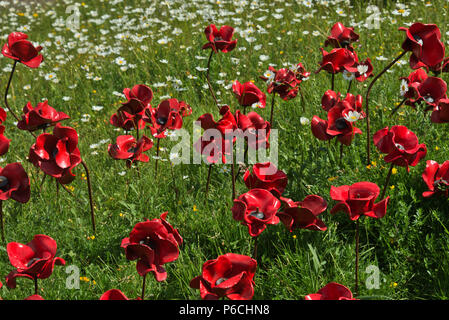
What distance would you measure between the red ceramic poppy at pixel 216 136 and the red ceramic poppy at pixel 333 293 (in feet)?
3.38

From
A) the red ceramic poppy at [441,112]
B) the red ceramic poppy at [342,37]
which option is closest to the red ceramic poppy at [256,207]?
the red ceramic poppy at [441,112]

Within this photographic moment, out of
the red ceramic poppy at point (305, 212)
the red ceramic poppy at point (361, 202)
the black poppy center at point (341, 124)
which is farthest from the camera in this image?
the black poppy center at point (341, 124)

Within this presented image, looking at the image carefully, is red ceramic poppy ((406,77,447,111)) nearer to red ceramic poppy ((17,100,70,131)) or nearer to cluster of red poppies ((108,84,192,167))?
cluster of red poppies ((108,84,192,167))

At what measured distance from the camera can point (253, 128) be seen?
253 cm

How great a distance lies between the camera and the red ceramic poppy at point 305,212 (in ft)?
6.73

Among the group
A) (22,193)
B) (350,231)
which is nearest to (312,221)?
(350,231)

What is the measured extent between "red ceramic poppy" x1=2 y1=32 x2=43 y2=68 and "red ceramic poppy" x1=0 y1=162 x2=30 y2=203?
74cm

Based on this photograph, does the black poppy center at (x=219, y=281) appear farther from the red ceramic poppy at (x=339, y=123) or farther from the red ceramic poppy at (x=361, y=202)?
the red ceramic poppy at (x=339, y=123)

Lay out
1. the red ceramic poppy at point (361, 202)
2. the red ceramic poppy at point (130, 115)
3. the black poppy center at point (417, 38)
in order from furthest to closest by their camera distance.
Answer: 1. the red ceramic poppy at point (130, 115)
2. the black poppy center at point (417, 38)
3. the red ceramic poppy at point (361, 202)

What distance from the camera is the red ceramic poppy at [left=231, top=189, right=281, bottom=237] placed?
1939 mm

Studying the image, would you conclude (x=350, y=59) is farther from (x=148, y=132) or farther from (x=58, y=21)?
(x=58, y=21)

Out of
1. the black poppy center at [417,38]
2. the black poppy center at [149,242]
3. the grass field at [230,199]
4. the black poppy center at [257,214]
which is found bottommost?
the grass field at [230,199]

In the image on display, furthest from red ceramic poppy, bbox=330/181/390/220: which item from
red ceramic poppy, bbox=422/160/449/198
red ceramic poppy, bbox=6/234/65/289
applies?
red ceramic poppy, bbox=6/234/65/289

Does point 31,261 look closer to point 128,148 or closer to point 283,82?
point 128,148
